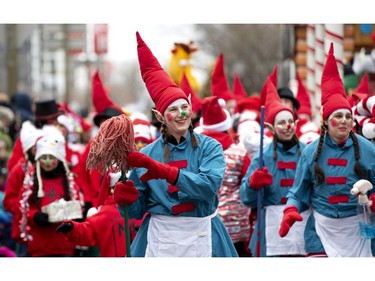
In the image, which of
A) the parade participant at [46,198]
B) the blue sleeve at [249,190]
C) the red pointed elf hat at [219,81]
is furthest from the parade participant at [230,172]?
the red pointed elf hat at [219,81]

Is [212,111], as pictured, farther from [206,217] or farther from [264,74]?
[264,74]

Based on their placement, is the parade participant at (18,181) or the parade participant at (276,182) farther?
the parade participant at (18,181)

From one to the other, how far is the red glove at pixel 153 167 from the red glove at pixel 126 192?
182mm

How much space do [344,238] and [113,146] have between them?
2.65 m

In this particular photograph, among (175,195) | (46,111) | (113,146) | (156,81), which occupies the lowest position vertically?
(175,195)

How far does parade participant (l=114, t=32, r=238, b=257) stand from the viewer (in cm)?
877

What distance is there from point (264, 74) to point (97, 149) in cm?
4107

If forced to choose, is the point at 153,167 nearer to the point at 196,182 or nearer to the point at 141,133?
the point at 196,182

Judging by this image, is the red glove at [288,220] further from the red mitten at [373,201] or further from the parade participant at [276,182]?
the parade participant at [276,182]

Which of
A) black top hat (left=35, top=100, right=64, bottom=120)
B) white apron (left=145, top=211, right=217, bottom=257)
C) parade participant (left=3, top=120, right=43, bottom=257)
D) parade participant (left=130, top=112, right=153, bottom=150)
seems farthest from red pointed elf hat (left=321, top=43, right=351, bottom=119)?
black top hat (left=35, top=100, right=64, bottom=120)

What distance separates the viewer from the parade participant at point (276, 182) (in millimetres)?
11164

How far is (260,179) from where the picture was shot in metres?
10.9

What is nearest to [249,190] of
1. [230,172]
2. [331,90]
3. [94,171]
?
[230,172]

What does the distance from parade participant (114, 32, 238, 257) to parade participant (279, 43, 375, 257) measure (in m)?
1.06
